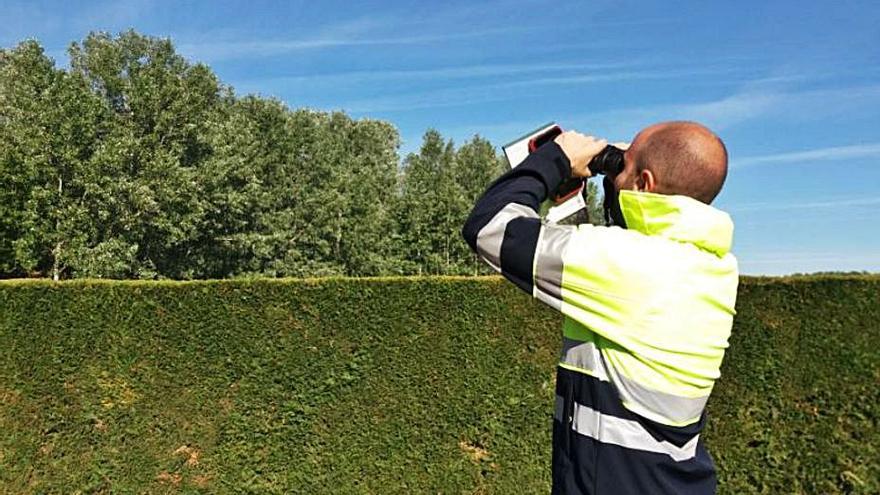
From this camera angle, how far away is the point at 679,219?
140cm

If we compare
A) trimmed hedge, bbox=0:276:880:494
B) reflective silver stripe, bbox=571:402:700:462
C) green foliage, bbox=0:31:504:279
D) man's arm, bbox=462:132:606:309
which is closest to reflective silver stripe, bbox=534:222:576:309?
man's arm, bbox=462:132:606:309

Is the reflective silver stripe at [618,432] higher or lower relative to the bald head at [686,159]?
lower

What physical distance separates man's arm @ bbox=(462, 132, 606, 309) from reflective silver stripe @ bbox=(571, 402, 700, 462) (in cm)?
27

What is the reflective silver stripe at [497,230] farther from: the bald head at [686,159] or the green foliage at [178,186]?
the green foliage at [178,186]

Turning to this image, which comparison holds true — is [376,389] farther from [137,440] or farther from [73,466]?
[73,466]

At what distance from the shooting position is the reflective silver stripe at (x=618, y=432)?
1434 millimetres

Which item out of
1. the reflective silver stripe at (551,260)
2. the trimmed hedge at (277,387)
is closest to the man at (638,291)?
the reflective silver stripe at (551,260)

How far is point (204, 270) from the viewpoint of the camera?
27.5 metres

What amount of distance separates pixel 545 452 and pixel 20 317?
5045 mm

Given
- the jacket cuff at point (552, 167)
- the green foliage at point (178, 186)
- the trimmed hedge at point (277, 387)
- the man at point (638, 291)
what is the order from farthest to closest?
the green foliage at point (178, 186), the trimmed hedge at point (277, 387), the jacket cuff at point (552, 167), the man at point (638, 291)

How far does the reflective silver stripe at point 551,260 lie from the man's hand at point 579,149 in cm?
22

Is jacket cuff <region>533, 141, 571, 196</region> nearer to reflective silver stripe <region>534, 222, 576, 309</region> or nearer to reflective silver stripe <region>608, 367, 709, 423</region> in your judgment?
reflective silver stripe <region>534, 222, 576, 309</region>

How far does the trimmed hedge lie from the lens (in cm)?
599

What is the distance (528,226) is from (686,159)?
0.37 meters
